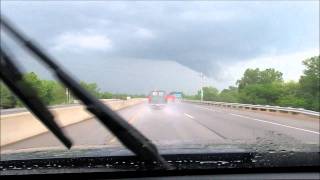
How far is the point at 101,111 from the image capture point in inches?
134

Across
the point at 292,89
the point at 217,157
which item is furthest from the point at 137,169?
the point at 292,89

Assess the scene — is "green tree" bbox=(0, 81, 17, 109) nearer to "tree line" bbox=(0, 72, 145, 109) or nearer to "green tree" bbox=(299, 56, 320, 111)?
"tree line" bbox=(0, 72, 145, 109)

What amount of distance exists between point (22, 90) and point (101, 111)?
1.53ft

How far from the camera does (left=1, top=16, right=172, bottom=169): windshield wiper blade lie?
315 cm

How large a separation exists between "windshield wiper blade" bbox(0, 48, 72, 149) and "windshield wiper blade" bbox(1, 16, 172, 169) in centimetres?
15

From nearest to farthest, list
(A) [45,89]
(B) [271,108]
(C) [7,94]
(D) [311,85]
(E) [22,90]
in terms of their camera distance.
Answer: (E) [22,90]
(C) [7,94]
(A) [45,89]
(B) [271,108]
(D) [311,85]

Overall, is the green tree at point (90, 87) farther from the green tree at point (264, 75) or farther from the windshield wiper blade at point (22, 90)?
the green tree at point (264, 75)

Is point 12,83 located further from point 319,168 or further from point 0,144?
point 0,144

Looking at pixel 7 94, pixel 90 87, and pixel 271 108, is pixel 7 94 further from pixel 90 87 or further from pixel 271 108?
pixel 271 108

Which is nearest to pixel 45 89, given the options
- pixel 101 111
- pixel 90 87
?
pixel 90 87

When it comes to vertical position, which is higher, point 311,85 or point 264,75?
point 311,85

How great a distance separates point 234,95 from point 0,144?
41.2m

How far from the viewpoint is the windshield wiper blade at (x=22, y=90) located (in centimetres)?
302

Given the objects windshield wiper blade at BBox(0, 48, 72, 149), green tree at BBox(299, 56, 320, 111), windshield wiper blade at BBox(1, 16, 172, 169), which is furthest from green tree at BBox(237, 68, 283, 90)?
green tree at BBox(299, 56, 320, 111)
